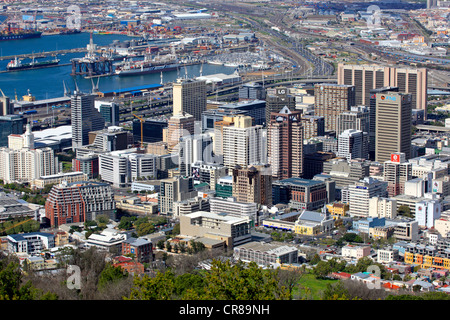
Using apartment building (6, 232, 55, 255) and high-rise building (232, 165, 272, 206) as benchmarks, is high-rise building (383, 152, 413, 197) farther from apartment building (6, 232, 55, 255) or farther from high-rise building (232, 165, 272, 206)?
apartment building (6, 232, 55, 255)

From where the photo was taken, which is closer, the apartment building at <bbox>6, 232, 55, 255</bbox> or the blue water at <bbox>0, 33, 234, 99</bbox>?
the apartment building at <bbox>6, 232, 55, 255</bbox>

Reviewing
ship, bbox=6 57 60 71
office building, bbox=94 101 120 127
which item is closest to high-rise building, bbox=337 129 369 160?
office building, bbox=94 101 120 127

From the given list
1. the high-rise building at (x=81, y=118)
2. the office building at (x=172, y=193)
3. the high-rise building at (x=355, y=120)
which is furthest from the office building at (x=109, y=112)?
the office building at (x=172, y=193)

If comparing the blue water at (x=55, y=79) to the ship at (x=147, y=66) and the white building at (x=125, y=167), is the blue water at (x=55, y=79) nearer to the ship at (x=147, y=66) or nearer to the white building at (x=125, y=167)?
the ship at (x=147, y=66)

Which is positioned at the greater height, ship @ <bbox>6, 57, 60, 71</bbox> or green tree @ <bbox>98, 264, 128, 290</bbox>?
ship @ <bbox>6, 57, 60, 71</bbox>

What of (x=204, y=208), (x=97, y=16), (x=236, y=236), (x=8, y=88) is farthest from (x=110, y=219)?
(x=97, y=16)
